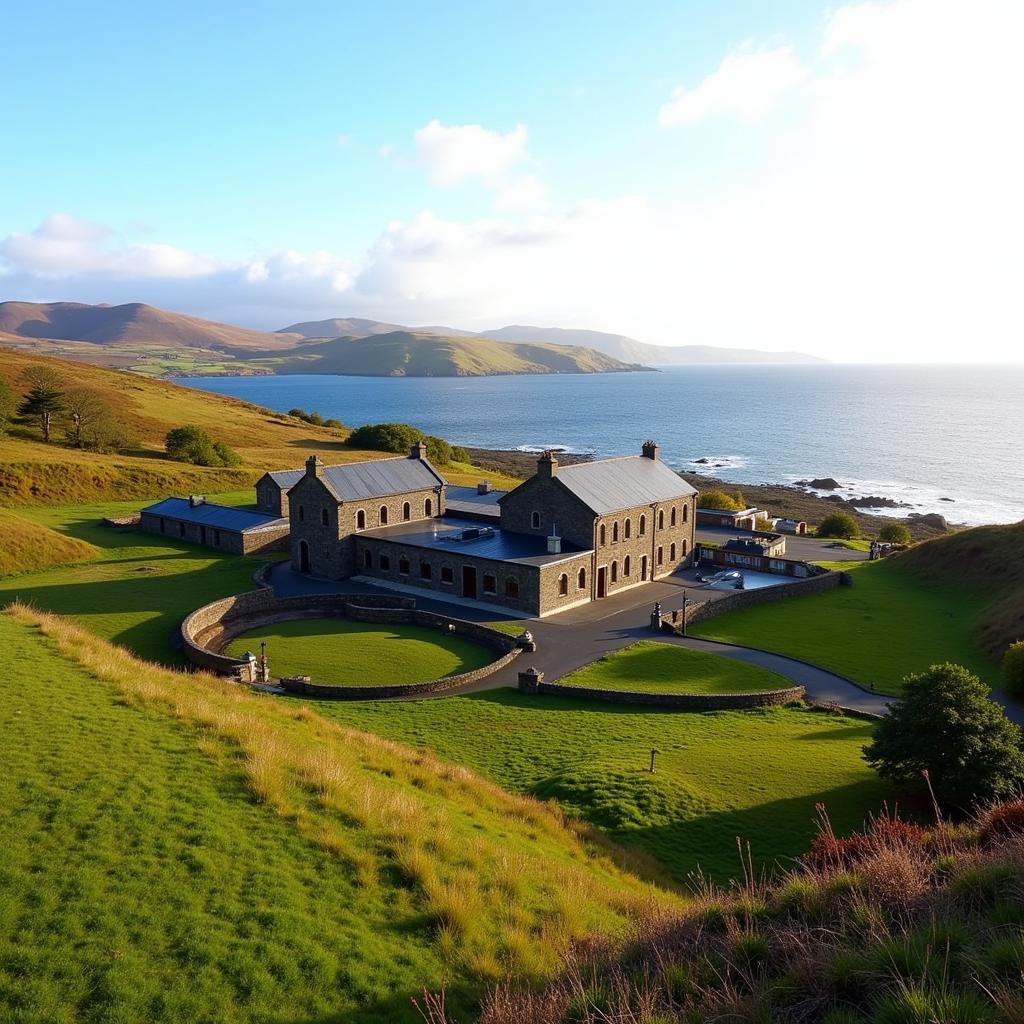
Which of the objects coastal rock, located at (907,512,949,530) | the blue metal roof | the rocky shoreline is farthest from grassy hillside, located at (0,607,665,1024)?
coastal rock, located at (907,512,949,530)

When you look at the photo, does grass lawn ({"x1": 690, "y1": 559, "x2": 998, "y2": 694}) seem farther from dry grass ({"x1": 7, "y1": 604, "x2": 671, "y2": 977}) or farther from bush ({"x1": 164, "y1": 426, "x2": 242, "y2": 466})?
bush ({"x1": 164, "y1": 426, "x2": 242, "y2": 466})

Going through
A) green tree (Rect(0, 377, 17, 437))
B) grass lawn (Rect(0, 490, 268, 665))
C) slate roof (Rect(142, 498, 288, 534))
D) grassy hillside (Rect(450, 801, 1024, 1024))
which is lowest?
grass lawn (Rect(0, 490, 268, 665))

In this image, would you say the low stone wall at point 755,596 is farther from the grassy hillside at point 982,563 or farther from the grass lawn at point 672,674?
the grassy hillside at point 982,563

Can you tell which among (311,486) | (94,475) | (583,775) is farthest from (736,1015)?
(94,475)

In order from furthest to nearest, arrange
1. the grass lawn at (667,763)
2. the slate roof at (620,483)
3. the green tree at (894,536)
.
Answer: the green tree at (894,536) → the slate roof at (620,483) → the grass lawn at (667,763)

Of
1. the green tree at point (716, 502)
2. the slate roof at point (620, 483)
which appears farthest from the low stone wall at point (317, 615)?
the green tree at point (716, 502)

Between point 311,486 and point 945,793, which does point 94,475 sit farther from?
point 945,793
